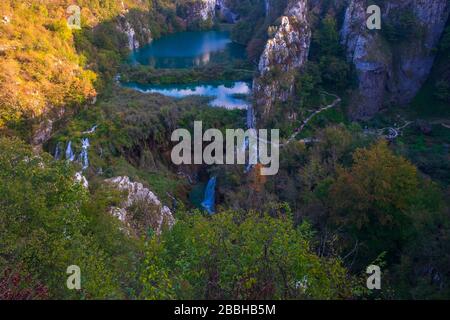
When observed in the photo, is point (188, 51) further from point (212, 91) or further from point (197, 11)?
point (212, 91)

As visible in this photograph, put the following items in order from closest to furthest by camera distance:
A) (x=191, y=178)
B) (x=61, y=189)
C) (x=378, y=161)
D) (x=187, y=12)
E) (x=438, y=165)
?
(x=61, y=189)
(x=378, y=161)
(x=438, y=165)
(x=191, y=178)
(x=187, y=12)

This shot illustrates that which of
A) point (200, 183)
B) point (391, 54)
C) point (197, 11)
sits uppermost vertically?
point (391, 54)

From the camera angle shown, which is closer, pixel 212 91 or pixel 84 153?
pixel 84 153

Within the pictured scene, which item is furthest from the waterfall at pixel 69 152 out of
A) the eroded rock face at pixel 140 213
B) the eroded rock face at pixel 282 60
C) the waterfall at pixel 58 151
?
the eroded rock face at pixel 282 60

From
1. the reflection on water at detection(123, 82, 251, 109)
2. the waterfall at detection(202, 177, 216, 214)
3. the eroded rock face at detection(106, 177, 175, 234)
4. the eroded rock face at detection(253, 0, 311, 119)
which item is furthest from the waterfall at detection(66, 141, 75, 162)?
the eroded rock face at detection(253, 0, 311, 119)

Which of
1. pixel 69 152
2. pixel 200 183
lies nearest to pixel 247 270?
pixel 200 183

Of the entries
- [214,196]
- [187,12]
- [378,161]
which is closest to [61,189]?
[378,161]

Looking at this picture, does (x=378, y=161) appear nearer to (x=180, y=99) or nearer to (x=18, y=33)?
(x=180, y=99)
